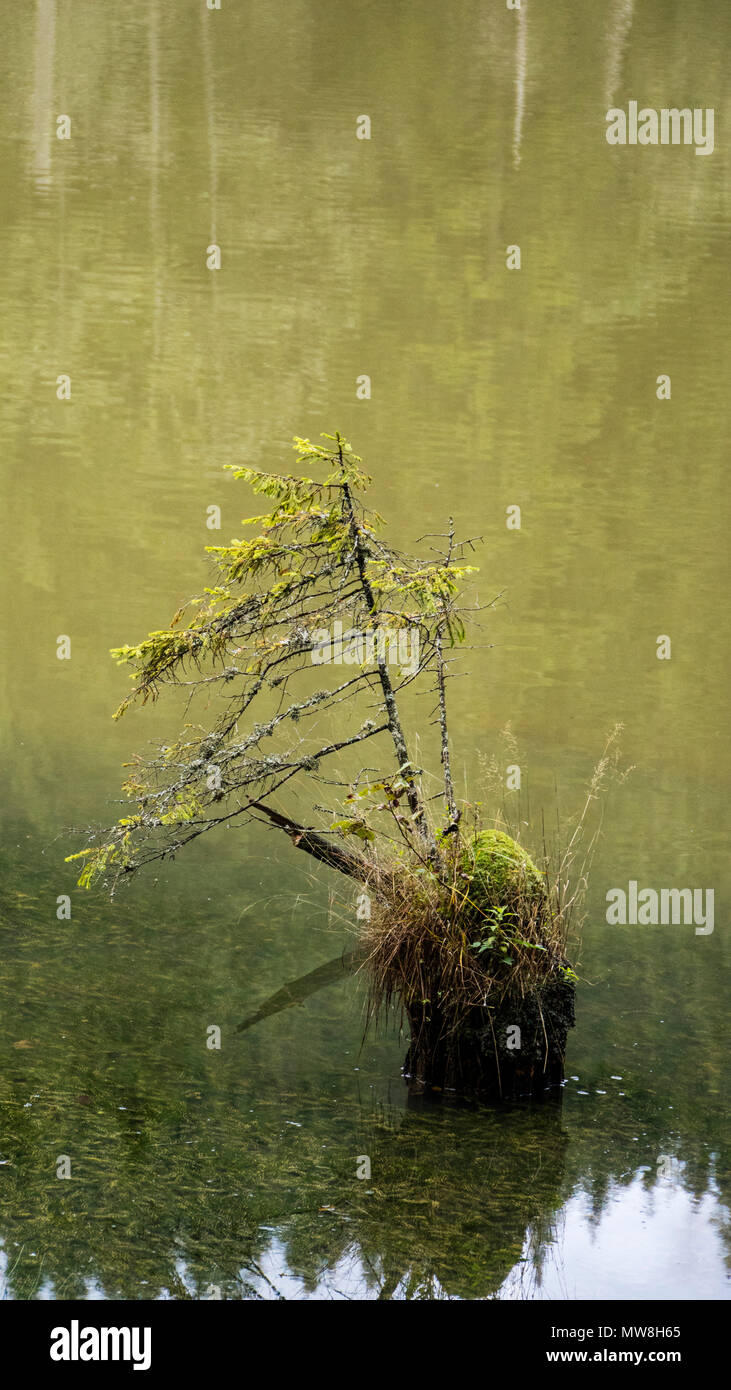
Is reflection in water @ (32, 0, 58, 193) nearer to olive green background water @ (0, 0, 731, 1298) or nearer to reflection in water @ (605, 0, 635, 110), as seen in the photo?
olive green background water @ (0, 0, 731, 1298)

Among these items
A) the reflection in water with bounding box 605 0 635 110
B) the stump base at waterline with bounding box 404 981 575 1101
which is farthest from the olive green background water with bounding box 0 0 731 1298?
the stump base at waterline with bounding box 404 981 575 1101

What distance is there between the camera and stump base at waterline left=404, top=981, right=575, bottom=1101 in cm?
495

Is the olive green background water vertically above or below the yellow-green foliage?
above

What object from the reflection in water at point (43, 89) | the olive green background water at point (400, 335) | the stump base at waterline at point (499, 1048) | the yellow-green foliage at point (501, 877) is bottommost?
the stump base at waterline at point (499, 1048)

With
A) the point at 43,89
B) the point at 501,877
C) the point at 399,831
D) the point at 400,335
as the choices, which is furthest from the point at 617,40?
the point at 501,877

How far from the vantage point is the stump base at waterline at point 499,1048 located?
4949mm

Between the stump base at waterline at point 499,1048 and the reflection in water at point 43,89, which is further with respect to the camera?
the reflection in water at point 43,89

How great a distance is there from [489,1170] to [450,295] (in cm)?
1033

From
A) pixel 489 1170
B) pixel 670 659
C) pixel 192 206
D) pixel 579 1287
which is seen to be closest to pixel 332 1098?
pixel 489 1170

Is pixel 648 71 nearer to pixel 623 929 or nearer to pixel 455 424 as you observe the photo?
pixel 455 424

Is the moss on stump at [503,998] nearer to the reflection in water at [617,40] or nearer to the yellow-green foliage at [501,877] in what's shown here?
the yellow-green foliage at [501,877]

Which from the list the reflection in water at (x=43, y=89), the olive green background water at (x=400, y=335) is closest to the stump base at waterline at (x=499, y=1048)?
the olive green background water at (x=400, y=335)

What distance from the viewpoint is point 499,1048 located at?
4.97 metres

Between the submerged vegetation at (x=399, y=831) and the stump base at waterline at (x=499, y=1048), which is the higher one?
the submerged vegetation at (x=399, y=831)
